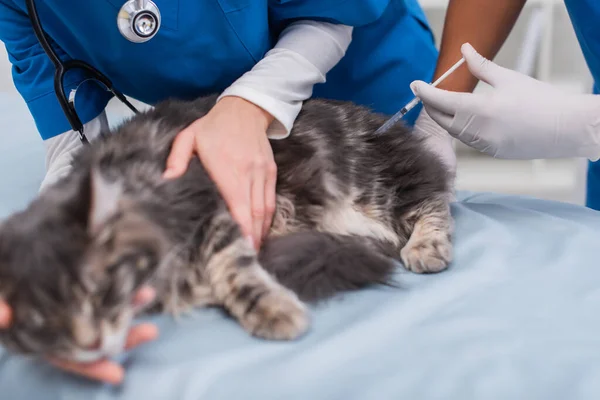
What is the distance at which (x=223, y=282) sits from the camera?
2.83 feet

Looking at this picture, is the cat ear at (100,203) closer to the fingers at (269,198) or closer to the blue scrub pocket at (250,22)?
the fingers at (269,198)

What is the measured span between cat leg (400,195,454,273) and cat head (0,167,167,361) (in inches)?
19.5

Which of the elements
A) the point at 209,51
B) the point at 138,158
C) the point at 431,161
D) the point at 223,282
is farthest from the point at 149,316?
the point at 431,161

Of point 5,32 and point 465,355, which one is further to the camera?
point 5,32

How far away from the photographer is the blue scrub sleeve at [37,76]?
4.05 ft

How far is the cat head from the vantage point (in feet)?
2.02

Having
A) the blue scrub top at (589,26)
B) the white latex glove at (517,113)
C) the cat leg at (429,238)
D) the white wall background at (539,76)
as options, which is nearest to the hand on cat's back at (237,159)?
the cat leg at (429,238)

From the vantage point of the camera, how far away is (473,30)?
4.60 feet

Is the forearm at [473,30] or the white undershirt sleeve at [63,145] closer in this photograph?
the white undershirt sleeve at [63,145]

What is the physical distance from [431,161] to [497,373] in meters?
0.67

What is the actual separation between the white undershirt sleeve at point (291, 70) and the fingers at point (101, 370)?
566mm

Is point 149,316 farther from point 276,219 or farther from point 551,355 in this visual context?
point 551,355

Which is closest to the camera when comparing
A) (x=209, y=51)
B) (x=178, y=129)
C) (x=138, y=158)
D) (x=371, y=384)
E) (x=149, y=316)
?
(x=371, y=384)

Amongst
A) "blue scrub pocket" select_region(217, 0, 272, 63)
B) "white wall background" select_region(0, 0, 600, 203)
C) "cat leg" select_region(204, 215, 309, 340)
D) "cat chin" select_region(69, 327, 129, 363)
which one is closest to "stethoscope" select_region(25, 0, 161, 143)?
"blue scrub pocket" select_region(217, 0, 272, 63)
